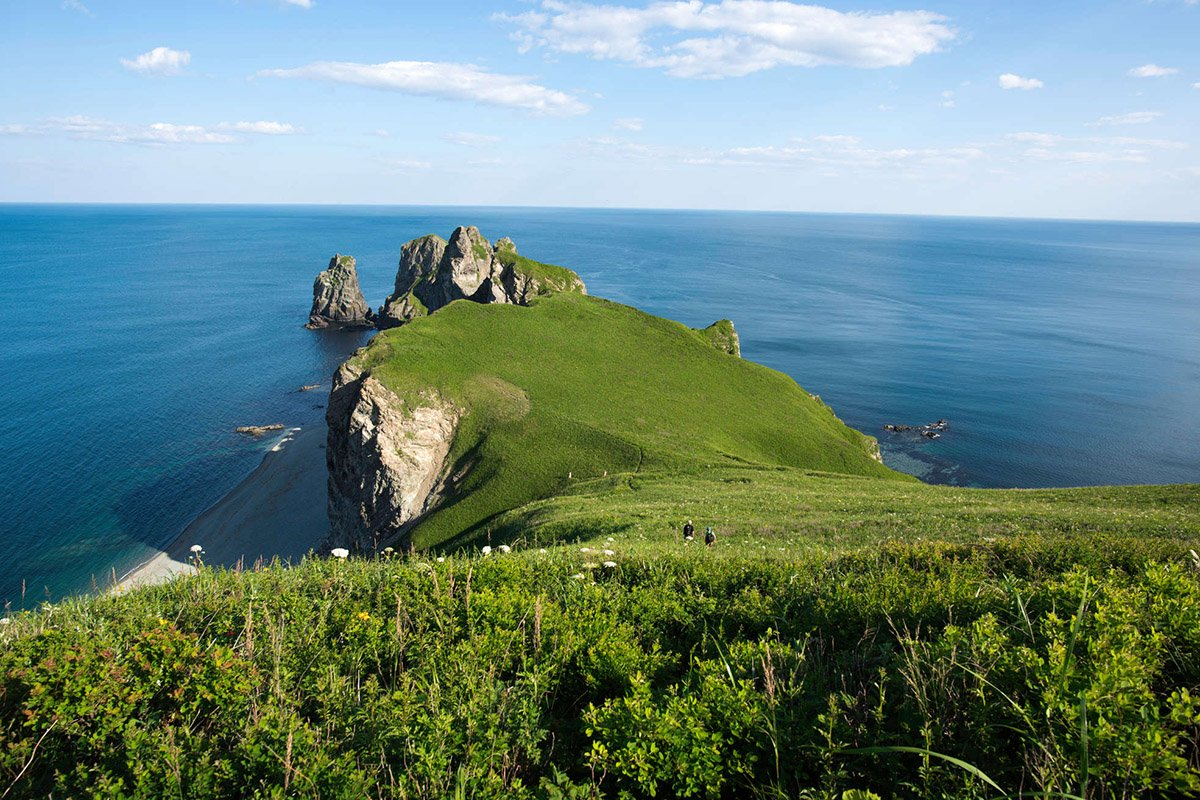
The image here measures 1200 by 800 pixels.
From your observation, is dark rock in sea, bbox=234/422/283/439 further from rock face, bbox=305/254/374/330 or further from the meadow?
the meadow

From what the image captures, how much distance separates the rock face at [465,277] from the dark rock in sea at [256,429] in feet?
98.1

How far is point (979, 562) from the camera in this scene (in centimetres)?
1678

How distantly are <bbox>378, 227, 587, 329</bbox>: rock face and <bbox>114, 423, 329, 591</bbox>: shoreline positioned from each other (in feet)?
129

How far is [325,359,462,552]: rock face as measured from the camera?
183ft

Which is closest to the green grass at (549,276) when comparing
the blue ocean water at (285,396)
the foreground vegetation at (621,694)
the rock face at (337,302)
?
the blue ocean water at (285,396)

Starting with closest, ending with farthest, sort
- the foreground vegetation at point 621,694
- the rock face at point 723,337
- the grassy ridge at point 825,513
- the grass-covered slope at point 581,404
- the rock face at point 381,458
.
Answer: the foreground vegetation at point 621,694
the grassy ridge at point 825,513
the grass-covered slope at point 581,404
the rock face at point 381,458
the rock face at point 723,337

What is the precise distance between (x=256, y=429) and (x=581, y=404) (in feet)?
201

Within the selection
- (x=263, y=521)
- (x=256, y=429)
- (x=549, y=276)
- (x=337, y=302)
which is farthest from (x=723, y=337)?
(x=337, y=302)

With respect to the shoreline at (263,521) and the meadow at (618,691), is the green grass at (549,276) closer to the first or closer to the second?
the shoreline at (263,521)

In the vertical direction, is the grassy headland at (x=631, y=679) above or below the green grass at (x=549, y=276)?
below

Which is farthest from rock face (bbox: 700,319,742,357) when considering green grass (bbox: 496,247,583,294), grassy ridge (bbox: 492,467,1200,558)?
grassy ridge (bbox: 492,467,1200,558)

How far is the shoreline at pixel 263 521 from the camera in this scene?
63.1 meters

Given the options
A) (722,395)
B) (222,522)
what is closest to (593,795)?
(722,395)

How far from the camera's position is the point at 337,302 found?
169125 mm
